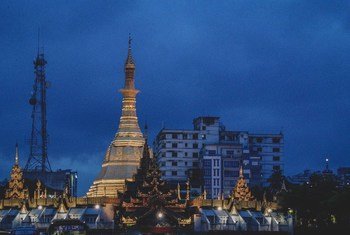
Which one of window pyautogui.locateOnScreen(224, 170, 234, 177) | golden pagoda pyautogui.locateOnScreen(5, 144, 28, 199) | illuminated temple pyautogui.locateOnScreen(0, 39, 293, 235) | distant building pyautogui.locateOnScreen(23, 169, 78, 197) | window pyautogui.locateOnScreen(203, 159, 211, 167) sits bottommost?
illuminated temple pyautogui.locateOnScreen(0, 39, 293, 235)

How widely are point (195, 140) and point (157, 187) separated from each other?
196 ft

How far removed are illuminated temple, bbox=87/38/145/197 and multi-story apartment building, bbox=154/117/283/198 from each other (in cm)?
3272

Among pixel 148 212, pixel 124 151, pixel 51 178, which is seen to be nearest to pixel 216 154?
pixel 51 178

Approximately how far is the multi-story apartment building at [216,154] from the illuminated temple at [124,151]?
107 ft

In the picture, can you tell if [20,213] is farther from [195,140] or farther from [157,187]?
[195,140]

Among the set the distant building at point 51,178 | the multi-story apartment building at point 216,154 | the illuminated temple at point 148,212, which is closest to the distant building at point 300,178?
the multi-story apartment building at point 216,154

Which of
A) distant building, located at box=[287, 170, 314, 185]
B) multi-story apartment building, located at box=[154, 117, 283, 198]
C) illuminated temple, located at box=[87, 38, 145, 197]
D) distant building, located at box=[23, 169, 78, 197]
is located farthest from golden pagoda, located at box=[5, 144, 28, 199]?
distant building, located at box=[287, 170, 314, 185]

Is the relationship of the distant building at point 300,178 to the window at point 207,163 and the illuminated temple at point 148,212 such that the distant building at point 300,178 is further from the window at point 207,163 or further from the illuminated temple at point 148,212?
the illuminated temple at point 148,212

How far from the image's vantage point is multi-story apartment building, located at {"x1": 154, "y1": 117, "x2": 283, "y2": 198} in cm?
12812

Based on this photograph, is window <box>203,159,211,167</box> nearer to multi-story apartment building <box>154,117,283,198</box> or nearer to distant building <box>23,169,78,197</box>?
multi-story apartment building <box>154,117,283,198</box>

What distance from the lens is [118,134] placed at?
315ft

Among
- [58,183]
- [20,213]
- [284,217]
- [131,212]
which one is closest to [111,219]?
[131,212]

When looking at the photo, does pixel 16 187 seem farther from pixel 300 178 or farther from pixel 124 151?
pixel 300 178

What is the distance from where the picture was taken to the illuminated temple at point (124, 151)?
92.4 meters
